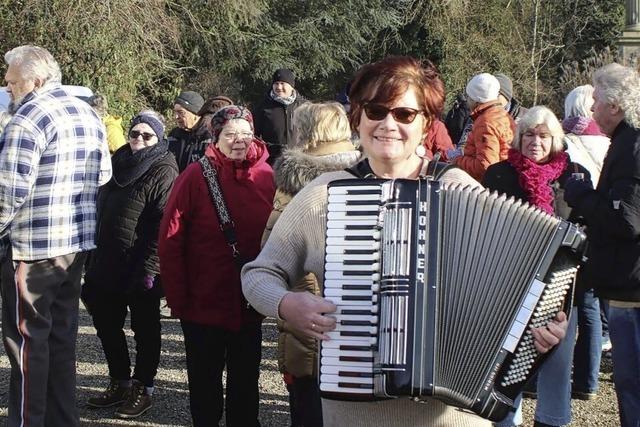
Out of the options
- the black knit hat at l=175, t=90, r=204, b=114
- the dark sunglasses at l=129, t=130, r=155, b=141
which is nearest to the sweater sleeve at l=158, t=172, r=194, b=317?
the dark sunglasses at l=129, t=130, r=155, b=141

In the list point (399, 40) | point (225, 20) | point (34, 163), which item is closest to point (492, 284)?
point (34, 163)

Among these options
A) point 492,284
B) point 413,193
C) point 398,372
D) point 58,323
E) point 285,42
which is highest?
point 285,42

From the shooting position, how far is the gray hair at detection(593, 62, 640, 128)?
4.28m

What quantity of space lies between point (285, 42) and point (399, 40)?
11.1 feet

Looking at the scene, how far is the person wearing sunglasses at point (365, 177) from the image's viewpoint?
8.32 feet

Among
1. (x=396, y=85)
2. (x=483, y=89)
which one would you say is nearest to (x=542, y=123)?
(x=483, y=89)

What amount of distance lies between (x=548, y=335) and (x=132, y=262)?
3.42 meters

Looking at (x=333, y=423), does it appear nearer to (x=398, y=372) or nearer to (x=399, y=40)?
(x=398, y=372)

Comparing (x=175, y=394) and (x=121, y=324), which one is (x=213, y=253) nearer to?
(x=121, y=324)

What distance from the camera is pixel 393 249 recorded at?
2373 millimetres

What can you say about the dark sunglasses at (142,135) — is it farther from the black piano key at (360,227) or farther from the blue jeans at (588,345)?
the black piano key at (360,227)

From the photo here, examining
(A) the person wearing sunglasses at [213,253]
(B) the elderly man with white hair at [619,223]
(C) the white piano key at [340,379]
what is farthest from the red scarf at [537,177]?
(C) the white piano key at [340,379]

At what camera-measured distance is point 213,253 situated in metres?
4.58

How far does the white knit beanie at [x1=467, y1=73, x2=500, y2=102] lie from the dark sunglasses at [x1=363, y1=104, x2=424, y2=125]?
3.49 meters
